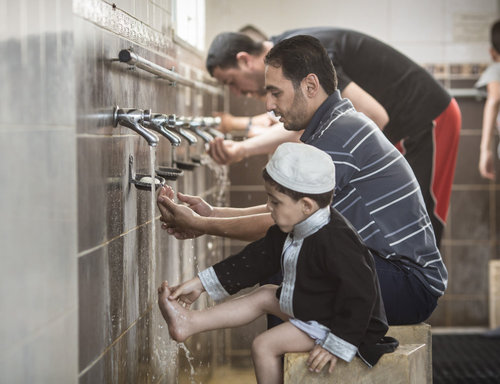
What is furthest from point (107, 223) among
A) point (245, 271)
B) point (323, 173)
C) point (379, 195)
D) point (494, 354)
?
point (494, 354)

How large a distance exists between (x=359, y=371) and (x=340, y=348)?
0.08 metres

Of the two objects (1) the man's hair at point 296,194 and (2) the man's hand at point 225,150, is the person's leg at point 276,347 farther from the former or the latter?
Result: (2) the man's hand at point 225,150

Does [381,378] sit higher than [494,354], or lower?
higher

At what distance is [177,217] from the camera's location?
1960mm

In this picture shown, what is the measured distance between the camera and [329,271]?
161 centimetres

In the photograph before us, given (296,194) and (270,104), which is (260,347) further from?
(270,104)


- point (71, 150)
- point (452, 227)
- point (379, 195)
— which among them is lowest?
point (452, 227)

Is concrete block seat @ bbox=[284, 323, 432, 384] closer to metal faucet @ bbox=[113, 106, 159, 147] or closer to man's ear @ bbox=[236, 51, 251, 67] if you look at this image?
metal faucet @ bbox=[113, 106, 159, 147]

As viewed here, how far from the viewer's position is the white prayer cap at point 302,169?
5.25 feet

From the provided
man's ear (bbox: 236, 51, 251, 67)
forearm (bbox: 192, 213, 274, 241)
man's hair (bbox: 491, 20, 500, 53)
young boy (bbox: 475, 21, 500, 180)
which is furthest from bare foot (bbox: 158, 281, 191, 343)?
man's hair (bbox: 491, 20, 500, 53)

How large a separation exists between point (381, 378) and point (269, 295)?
0.31 m

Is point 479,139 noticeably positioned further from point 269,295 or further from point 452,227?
point 269,295

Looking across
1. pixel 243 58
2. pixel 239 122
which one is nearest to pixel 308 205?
pixel 243 58

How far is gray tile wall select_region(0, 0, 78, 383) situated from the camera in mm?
1269
